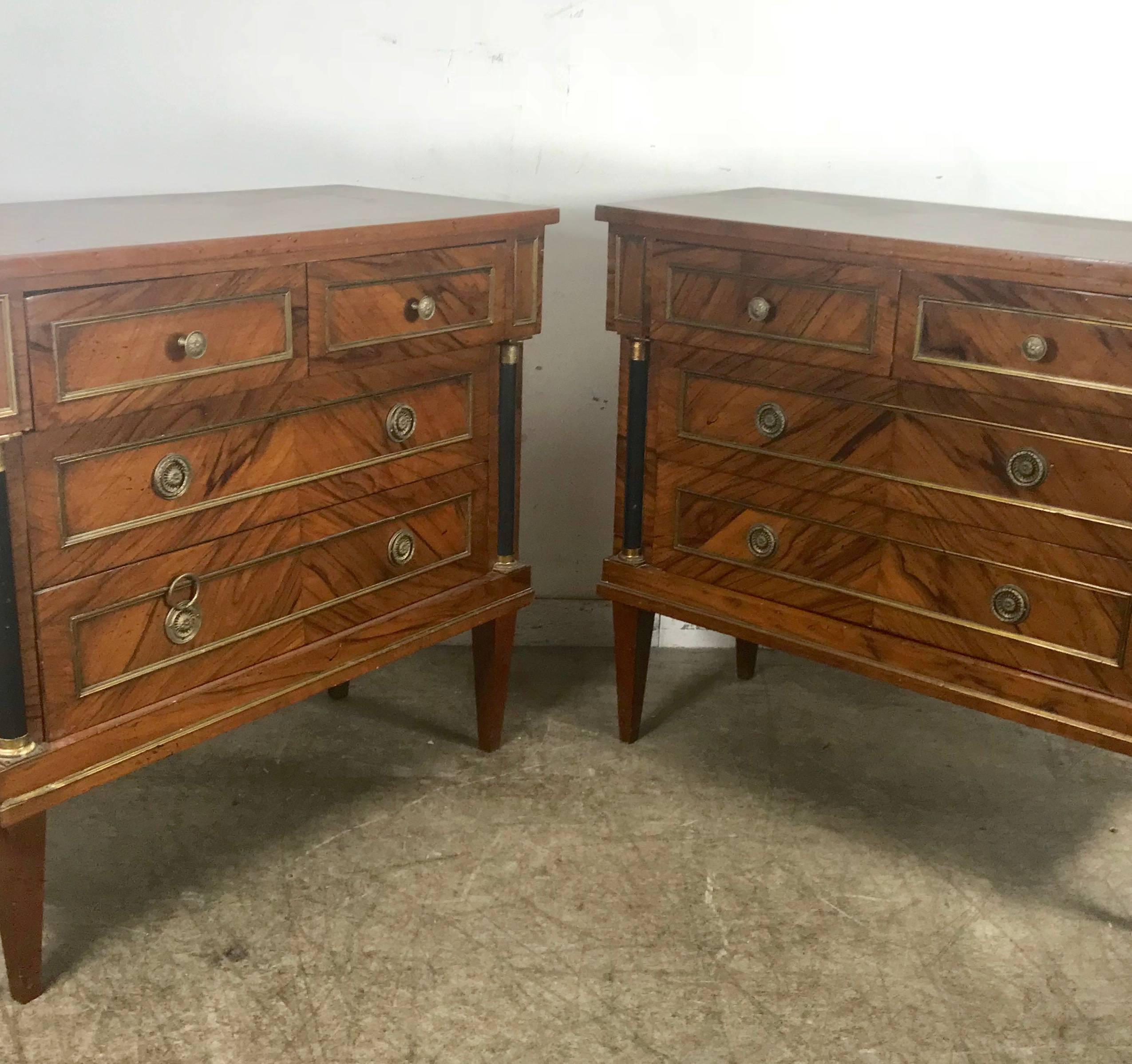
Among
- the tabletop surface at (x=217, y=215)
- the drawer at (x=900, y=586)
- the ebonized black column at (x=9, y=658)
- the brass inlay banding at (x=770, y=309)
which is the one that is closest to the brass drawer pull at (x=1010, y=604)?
the drawer at (x=900, y=586)

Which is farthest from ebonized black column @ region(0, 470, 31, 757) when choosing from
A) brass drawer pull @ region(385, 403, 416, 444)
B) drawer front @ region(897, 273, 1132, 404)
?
drawer front @ region(897, 273, 1132, 404)

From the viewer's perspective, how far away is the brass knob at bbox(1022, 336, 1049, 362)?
177cm

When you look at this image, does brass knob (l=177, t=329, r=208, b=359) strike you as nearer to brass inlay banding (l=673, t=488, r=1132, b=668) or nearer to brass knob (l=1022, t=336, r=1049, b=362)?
brass inlay banding (l=673, t=488, r=1132, b=668)

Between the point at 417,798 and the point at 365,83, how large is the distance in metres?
1.38

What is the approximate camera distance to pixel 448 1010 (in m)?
1.72

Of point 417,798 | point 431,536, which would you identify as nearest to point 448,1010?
point 417,798

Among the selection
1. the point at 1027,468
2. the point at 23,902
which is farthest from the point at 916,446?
the point at 23,902

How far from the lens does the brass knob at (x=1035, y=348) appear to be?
1.77 meters

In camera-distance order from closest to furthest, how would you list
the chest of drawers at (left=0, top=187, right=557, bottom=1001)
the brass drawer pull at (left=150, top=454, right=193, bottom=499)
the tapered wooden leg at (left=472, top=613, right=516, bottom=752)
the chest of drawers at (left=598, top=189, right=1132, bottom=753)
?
the chest of drawers at (left=0, top=187, right=557, bottom=1001) → the brass drawer pull at (left=150, top=454, right=193, bottom=499) → the chest of drawers at (left=598, top=189, right=1132, bottom=753) → the tapered wooden leg at (left=472, top=613, right=516, bottom=752)

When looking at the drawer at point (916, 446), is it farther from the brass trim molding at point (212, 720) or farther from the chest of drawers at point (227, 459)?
the brass trim molding at point (212, 720)

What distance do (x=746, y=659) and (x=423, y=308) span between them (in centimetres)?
113

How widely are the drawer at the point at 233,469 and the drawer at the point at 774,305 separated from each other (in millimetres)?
347

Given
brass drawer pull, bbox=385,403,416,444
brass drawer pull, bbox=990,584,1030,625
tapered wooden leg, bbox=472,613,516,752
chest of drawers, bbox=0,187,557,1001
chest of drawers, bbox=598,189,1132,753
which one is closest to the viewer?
chest of drawers, bbox=0,187,557,1001

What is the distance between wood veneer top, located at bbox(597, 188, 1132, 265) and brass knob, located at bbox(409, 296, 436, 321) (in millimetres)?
344
